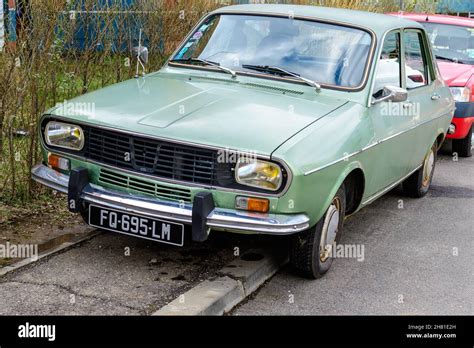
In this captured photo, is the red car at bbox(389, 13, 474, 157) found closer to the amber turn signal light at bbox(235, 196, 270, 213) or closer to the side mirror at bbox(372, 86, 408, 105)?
the side mirror at bbox(372, 86, 408, 105)

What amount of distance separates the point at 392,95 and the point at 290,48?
2.94 feet

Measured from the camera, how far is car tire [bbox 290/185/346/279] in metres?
4.69

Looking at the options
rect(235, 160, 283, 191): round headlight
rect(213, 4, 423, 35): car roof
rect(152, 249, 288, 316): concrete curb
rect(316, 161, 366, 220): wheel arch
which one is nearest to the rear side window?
rect(213, 4, 423, 35): car roof

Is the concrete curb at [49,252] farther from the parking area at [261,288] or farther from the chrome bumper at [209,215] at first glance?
the chrome bumper at [209,215]

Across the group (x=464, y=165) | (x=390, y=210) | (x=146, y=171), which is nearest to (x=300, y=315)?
(x=146, y=171)

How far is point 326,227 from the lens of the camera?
15.9ft

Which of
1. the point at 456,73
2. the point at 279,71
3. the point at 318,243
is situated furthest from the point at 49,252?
the point at 456,73

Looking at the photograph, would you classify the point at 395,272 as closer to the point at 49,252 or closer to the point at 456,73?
the point at 49,252

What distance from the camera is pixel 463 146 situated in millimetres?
9711

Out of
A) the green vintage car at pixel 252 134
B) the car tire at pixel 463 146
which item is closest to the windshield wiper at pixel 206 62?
the green vintage car at pixel 252 134

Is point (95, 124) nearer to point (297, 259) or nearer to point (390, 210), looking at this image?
point (297, 259)

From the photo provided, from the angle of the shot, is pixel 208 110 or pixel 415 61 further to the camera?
pixel 415 61

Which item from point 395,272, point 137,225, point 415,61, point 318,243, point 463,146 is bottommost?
point 463,146
